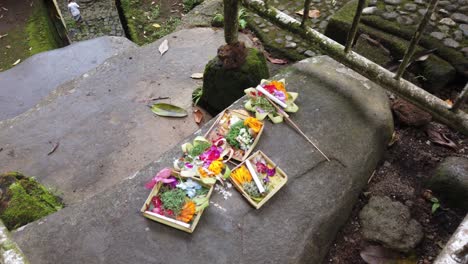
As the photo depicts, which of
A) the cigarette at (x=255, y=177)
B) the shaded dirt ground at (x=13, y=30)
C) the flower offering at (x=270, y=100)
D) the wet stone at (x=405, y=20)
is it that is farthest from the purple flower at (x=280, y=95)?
the shaded dirt ground at (x=13, y=30)

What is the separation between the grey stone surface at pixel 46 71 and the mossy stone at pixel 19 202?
86.0 inches

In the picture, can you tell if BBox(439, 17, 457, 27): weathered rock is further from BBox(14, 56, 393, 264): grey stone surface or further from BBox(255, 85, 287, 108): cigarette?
BBox(255, 85, 287, 108): cigarette

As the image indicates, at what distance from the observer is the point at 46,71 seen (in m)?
4.76

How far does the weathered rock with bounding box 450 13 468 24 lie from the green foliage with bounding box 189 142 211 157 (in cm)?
233

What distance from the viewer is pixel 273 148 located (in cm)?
246

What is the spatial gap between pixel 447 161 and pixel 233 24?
173 cm

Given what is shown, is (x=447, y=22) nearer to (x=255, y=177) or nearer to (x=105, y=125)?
(x=255, y=177)

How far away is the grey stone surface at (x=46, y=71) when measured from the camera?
4.45 m

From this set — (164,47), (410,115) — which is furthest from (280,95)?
(164,47)

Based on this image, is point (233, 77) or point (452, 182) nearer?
point (452, 182)

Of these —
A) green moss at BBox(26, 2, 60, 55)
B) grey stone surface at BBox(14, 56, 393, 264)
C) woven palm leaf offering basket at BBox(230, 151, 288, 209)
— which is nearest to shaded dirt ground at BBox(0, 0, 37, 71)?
green moss at BBox(26, 2, 60, 55)

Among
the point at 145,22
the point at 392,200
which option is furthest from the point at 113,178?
the point at 145,22

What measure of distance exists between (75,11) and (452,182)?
6.24m

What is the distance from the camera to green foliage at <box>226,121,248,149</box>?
243cm
